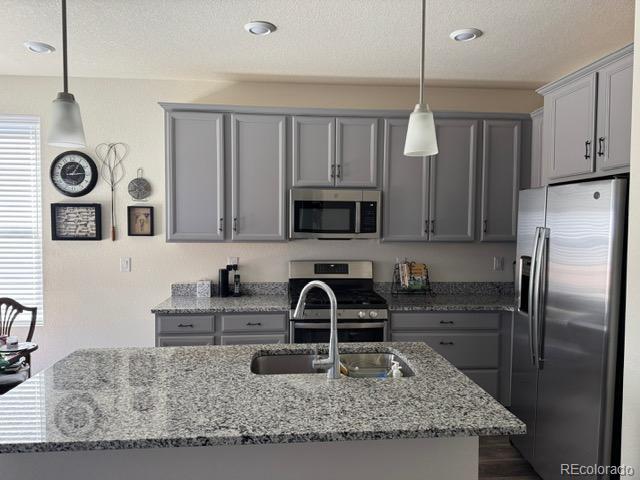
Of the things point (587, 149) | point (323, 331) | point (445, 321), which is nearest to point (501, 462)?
point (445, 321)

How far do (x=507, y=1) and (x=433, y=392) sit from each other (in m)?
2.01

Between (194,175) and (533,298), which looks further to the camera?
(194,175)

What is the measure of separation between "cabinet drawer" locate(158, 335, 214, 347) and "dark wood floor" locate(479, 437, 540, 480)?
1956mm

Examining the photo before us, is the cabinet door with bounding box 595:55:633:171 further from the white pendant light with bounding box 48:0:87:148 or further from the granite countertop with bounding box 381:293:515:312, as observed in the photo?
the white pendant light with bounding box 48:0:87:148

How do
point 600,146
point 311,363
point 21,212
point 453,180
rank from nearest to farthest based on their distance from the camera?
point 311,363
point 600,146
point 453,180
point 21,212

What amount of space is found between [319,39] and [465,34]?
893mm

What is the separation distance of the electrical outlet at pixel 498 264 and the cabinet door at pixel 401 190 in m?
0.81

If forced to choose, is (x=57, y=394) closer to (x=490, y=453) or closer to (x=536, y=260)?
(x=536, y=260)

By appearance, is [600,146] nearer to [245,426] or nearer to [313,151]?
[313,151]

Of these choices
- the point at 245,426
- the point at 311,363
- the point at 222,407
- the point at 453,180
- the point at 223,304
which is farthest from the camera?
the point at 453,180

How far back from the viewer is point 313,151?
3.37 metres

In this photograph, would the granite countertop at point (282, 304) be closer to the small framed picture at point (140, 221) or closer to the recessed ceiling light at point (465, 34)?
the small framed picture at point (140, 221)

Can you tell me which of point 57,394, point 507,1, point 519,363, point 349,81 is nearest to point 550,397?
point 519,363

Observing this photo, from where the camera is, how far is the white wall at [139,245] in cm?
355
